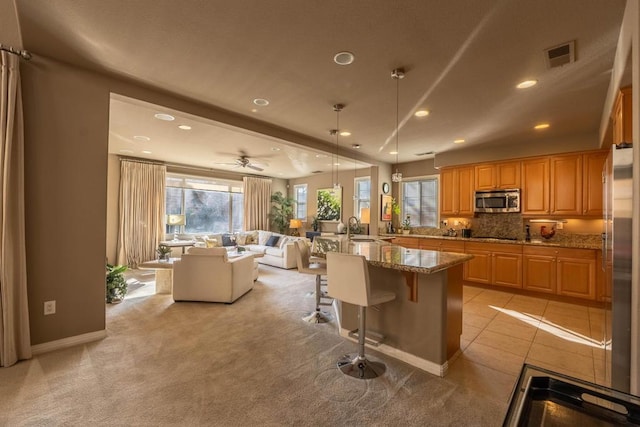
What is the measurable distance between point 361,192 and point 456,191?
8.85 feet

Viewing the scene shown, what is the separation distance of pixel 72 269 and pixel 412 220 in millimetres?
6306

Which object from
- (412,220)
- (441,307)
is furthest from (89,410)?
(412,220)

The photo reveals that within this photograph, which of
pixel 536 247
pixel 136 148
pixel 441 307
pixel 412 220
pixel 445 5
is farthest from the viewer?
pixel 412 220

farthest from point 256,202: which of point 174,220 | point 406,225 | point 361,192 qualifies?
point 406,225

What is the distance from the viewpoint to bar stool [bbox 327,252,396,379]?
2.18 meters

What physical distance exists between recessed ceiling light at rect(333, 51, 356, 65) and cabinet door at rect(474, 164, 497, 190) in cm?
412

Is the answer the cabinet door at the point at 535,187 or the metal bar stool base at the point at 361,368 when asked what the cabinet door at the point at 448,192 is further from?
the metal bar stool base at the point at 361,368

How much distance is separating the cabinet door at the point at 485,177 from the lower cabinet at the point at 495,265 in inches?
45.7

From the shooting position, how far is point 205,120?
3.66 meters

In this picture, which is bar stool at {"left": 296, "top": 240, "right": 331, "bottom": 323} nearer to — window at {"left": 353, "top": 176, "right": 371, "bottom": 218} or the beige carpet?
the beige carpet

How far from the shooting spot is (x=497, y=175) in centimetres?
521

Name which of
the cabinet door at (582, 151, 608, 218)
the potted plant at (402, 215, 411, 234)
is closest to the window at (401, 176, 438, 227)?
the potted plant at (402, 215, 411, 234)

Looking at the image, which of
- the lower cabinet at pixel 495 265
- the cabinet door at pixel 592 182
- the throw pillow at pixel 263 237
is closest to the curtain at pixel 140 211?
the throw pillow at pixel 263 237

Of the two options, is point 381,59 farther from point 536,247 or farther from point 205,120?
point 536,247
